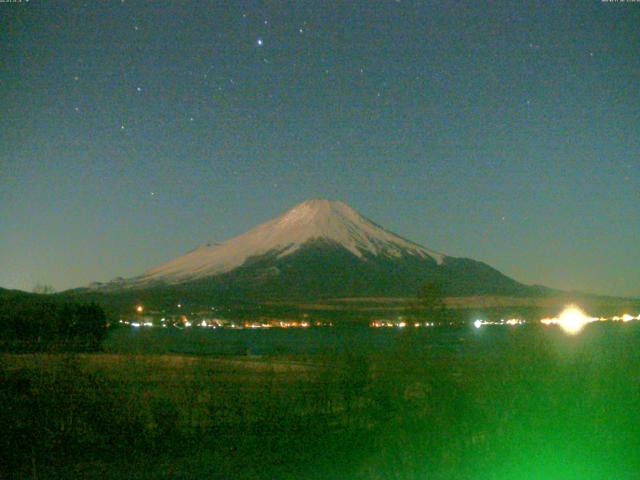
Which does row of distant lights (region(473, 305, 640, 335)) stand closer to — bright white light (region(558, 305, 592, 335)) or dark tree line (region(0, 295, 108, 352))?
bright white light (region(558, 305, 592, 335))

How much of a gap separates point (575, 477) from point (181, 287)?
125m

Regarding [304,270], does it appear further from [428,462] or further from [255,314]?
[428,462]

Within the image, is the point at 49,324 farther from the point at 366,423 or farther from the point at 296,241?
the point at 296,241

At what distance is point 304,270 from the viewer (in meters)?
138

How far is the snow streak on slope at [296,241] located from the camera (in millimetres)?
151250

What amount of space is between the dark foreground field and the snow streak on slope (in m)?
131

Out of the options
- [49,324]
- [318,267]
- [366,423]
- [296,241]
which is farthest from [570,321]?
[296,241]

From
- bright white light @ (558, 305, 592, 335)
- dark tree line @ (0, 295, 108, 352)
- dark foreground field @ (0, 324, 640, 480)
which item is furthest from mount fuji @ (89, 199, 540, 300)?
dark foreground field @ (0, 324, 640, 480)

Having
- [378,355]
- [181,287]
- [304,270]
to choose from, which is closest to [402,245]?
[304,270]

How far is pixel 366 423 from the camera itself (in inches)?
472

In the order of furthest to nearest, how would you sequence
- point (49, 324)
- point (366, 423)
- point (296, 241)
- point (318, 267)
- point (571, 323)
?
point (296, 241), point (318, 267), point (571, 323), point (49, 324), point (366, 423)

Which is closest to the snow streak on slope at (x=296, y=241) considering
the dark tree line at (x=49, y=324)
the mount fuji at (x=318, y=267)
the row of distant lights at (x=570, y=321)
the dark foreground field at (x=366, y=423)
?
the mount fuji at (x=318, y=267)

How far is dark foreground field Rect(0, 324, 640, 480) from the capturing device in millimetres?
8578

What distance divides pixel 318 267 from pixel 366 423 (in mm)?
128784
